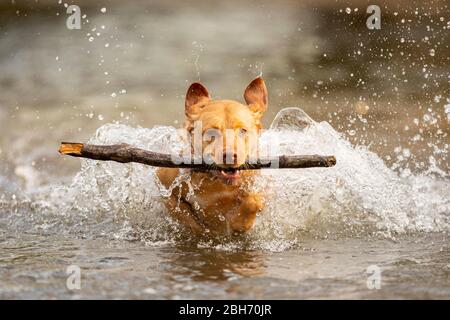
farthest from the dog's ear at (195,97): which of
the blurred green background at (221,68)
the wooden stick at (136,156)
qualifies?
the blurred green background at (221,68)

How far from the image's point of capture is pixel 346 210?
17.3 feet

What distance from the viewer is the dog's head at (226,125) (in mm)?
4180

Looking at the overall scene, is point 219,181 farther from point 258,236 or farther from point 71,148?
point 71,148

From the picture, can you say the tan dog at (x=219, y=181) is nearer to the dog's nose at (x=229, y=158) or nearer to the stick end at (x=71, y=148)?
the dog's nose at (x=229, y=158)

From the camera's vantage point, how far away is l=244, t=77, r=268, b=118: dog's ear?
489cm

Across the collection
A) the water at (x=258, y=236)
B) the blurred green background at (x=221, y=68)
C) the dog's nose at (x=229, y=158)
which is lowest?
the water at (x=258, y=236)

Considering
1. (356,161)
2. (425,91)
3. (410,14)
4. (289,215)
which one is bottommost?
(289,215)

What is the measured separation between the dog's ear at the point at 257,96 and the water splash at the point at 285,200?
0.76 ft

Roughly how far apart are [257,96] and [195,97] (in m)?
0.43

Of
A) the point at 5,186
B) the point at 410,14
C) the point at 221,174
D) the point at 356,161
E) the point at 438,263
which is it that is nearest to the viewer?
the point at 438,263

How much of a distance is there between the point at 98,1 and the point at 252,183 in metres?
5.63
